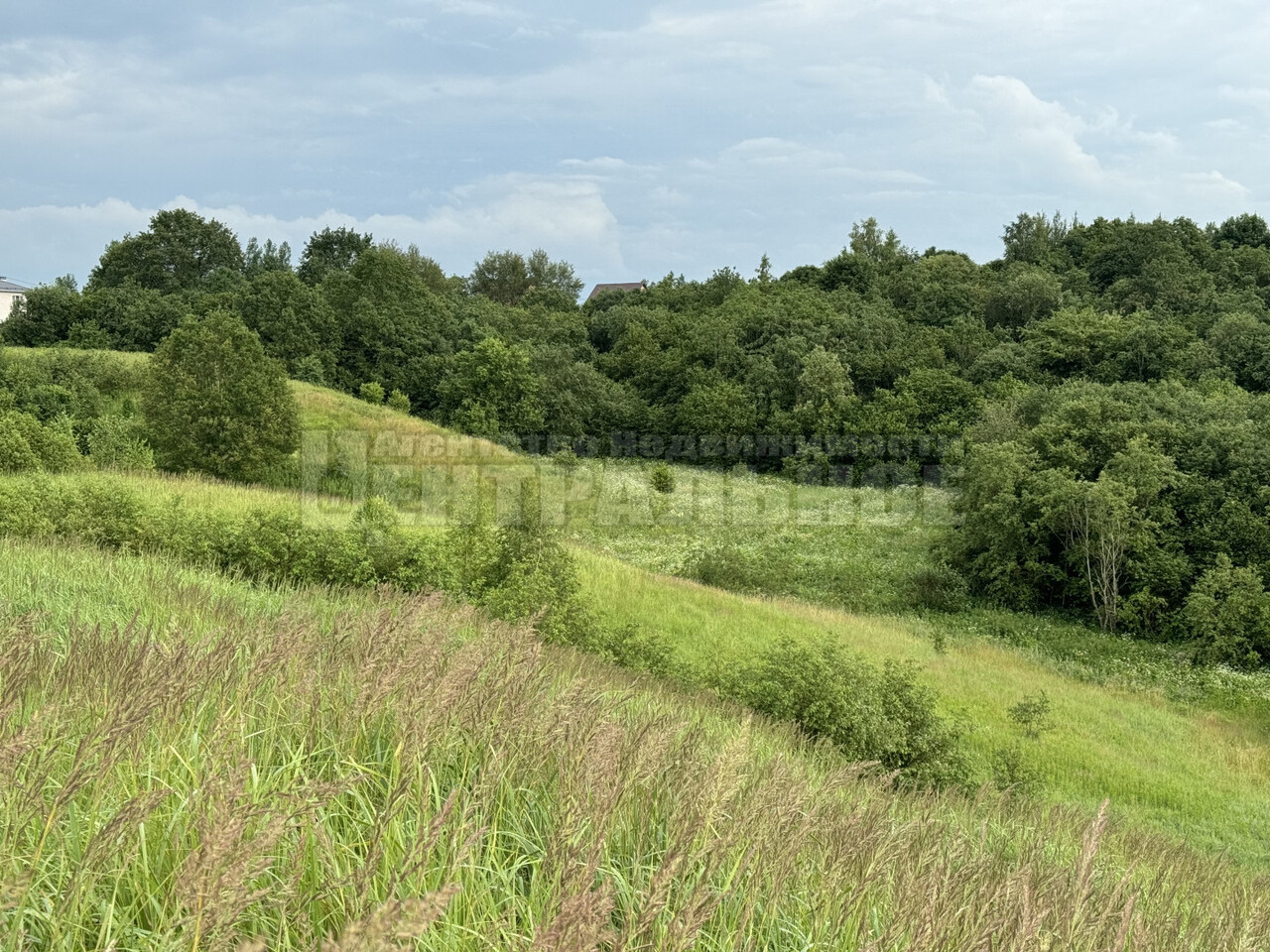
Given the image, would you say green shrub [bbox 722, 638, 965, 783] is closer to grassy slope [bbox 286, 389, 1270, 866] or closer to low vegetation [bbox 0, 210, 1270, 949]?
low vegetation [bbox 0, 210, 1270, 949]

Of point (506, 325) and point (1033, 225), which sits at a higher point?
point (1033, 225)

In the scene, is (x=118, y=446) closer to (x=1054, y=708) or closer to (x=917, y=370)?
(x=1054, y=708)

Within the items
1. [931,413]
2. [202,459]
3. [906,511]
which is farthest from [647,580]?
[931,413]

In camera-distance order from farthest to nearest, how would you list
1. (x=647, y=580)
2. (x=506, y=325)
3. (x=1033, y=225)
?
1. (x=1033, y=225)
2. (x=506, y=325)
3. (x=647, y=580)

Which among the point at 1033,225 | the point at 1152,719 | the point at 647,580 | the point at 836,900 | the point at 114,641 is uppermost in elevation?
the point at 1033,225

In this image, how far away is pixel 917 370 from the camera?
205ft

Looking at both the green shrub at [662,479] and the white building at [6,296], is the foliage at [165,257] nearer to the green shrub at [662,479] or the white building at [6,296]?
the white building at [6,296]

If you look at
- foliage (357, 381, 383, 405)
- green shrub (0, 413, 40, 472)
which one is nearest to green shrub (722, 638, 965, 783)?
green shrub (0, 413, 40, 472)

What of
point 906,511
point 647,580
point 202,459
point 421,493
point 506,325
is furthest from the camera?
point 506,325

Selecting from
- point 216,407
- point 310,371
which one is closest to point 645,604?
point 216,407

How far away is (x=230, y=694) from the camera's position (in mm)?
3395

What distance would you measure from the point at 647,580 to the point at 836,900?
22.2 meters

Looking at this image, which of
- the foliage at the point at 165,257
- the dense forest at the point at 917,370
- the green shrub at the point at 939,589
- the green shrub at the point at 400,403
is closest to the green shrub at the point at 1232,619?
the dense forest at the point at 917,370

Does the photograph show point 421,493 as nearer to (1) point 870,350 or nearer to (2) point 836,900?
(2) point 836,900
